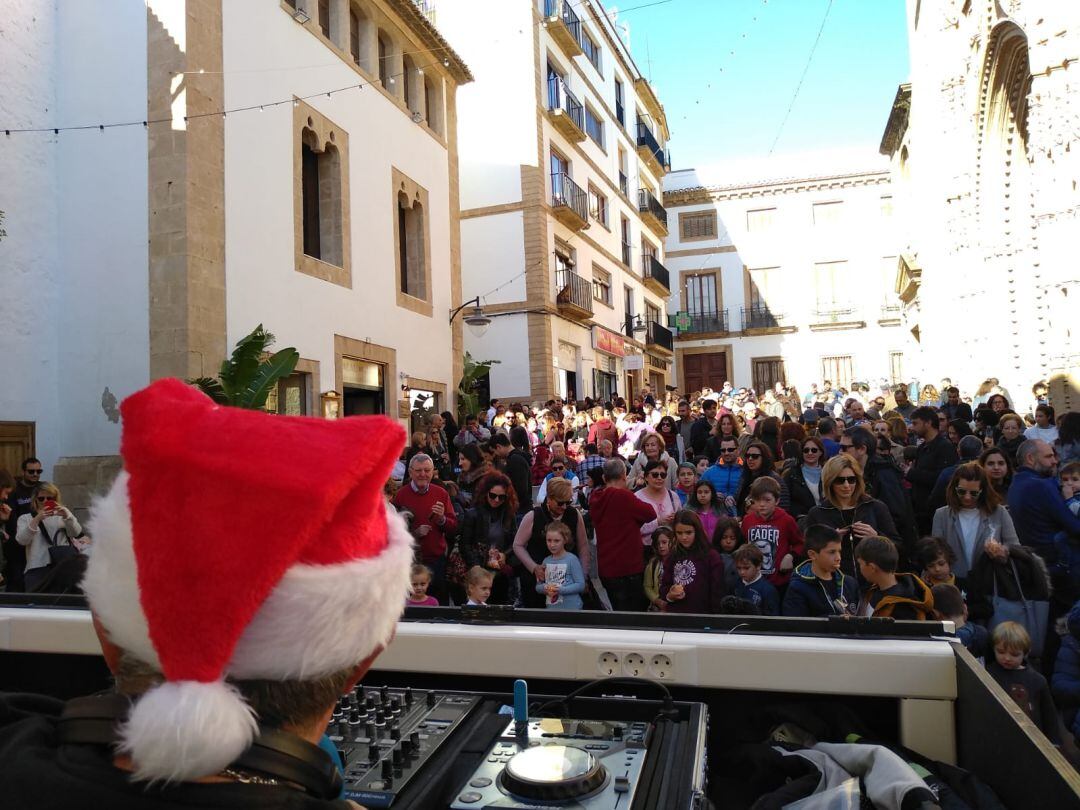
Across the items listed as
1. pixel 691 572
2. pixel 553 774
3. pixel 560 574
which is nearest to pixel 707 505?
pixel 691 572

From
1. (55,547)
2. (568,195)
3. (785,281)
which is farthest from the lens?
(785,281)

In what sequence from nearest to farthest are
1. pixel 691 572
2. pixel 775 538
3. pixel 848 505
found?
pixel 848 505 < pixel 691 572 < pixel 775 538

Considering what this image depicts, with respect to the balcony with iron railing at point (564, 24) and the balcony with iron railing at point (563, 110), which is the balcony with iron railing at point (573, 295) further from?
the balcony with iron railing at point (564, 24)

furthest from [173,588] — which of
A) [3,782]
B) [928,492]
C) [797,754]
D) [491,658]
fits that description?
[928,492]

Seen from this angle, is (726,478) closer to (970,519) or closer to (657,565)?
(657,565)

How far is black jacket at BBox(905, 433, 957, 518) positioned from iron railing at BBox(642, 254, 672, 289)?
81.3 feet

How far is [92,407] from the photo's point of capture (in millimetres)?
10086

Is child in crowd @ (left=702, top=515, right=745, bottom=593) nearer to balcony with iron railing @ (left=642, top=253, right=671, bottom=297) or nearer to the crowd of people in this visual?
the crowd of people

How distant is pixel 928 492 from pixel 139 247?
9.17 metres

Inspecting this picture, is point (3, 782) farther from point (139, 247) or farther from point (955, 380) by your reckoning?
point (955, 380)

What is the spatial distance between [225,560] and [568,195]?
2221cm

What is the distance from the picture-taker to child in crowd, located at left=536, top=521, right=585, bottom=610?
5.61 metres

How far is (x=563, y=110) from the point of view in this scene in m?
21.3

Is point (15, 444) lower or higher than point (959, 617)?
higher
